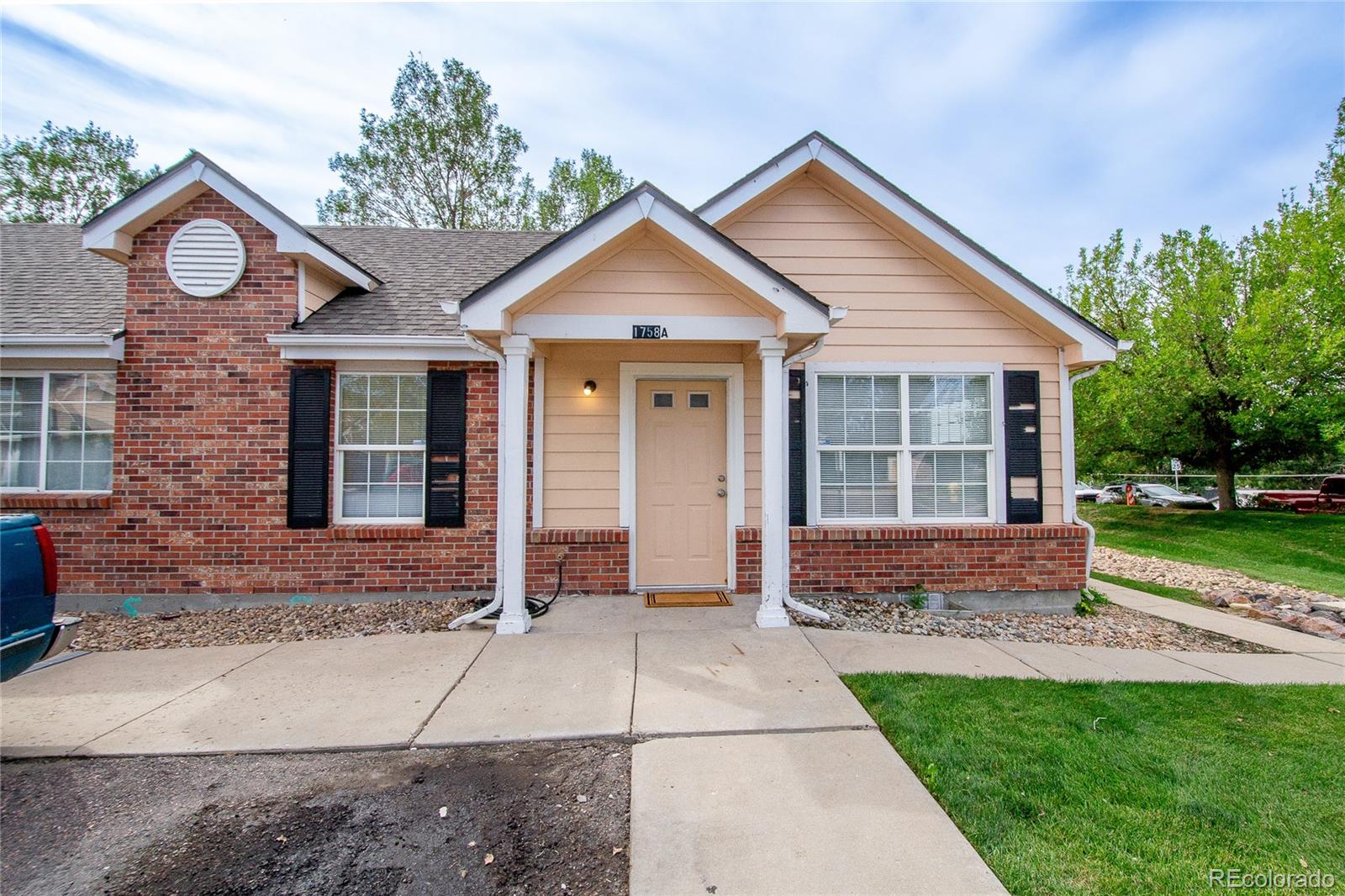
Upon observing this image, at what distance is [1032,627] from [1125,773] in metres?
3.04

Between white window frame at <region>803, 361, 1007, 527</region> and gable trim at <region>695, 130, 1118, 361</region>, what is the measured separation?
0.76 meters

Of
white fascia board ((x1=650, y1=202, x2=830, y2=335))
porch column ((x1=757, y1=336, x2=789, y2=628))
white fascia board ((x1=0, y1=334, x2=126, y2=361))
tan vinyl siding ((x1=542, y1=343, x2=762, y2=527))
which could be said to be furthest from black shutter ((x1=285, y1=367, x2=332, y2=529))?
porch column ((x1=757, y1=336, x2=789, y2=628))

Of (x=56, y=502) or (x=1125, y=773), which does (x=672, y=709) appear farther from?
(x=56, y=502)

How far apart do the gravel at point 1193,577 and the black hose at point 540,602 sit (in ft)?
28.9

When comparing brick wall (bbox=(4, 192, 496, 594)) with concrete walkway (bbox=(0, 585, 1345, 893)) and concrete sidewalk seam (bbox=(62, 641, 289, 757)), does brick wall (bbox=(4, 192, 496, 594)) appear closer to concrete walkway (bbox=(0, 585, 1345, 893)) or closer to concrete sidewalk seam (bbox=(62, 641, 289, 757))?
concrete walkway (bbox=(0, 585, 1345, 893))

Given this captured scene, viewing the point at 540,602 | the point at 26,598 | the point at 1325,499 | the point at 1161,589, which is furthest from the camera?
the point at 1325,499

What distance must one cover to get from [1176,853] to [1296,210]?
1837 centimetres

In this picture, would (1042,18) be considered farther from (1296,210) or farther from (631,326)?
(1296,210)

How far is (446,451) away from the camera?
6035 millimetres

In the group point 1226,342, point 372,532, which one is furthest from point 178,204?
point 1226,342

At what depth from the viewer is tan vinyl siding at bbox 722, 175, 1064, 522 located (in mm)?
6199

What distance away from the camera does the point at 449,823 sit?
2494 mm

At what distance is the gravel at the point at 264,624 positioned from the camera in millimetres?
4988

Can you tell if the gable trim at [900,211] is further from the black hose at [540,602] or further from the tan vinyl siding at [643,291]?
the black hose at [540,602]
